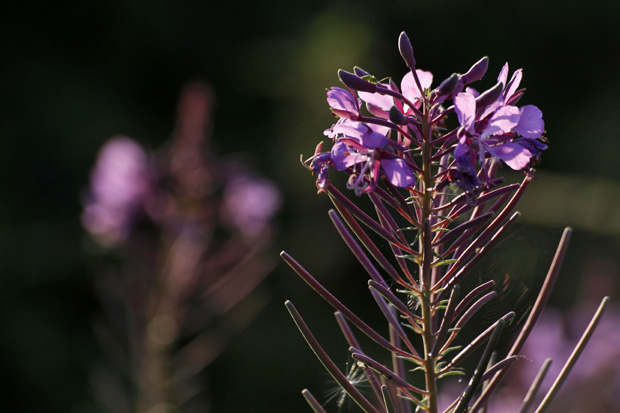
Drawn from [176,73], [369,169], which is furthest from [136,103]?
[369,169]

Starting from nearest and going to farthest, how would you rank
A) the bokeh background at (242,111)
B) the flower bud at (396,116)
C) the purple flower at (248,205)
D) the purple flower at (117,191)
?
the flower bud at (396,116)
the purple flower at (117,191)
the purple flower at (248,205)
the bokeh background at (242,111)

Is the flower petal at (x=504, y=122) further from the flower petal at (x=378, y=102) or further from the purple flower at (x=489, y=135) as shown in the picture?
the flower petal at (x=378, y=102)

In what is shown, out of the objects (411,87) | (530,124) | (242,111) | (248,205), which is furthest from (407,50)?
(242,111)

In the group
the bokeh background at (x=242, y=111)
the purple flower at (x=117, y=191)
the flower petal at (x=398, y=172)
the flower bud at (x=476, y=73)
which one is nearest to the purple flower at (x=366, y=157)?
the flower petal at (x=398, y=172)

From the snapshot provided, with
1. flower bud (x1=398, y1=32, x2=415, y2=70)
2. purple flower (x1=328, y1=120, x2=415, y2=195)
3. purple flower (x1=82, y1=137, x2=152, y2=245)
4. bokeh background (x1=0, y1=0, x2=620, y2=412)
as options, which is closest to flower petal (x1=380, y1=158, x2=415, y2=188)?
purple flower (x1=328, y1=120, x2=415, y2=195)

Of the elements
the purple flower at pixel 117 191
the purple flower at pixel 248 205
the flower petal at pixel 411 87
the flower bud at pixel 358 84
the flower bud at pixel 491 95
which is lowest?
the flower bud at pixel 491 95

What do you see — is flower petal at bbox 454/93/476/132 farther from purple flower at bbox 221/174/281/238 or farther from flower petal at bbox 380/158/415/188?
purple flower at bbox 221/174/281/238

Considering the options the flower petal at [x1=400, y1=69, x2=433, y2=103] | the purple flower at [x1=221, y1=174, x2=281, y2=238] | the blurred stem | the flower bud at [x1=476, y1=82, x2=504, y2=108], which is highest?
the purple flower at [x1=221, y1=174, x2=281, y2=238]
